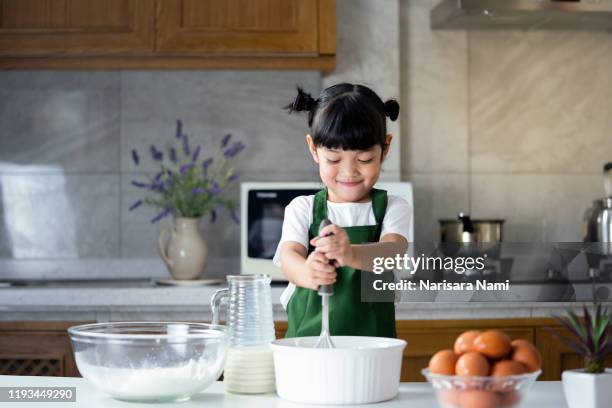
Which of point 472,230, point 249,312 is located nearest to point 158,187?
point 472,230

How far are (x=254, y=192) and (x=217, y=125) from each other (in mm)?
472

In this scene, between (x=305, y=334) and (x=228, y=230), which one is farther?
(x=228, y=230)

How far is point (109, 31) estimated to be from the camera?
268cm

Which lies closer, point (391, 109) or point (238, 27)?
point (391, 109)

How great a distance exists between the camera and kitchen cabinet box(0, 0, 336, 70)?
8.77 ft

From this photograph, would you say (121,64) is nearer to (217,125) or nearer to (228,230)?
(217,125)

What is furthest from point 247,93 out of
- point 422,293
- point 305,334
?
point 305,334

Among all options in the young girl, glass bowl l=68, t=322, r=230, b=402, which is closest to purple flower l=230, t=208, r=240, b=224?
the young girl

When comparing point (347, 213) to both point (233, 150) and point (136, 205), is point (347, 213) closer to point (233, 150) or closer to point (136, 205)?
point (233, 150)

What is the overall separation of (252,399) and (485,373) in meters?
0.35

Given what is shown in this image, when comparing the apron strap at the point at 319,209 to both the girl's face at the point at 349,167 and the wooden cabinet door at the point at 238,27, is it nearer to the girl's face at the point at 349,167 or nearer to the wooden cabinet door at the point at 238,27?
the girl's face at the point at 349,167

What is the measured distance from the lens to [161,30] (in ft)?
8.79

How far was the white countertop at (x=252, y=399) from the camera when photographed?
44.4 inches

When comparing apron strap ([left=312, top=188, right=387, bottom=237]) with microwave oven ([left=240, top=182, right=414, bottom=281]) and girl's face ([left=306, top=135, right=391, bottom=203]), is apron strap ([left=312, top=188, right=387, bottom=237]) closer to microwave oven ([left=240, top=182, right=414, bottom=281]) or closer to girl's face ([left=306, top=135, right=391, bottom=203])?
girl's face ([left=306, top=135, right=391, bottom=203])
